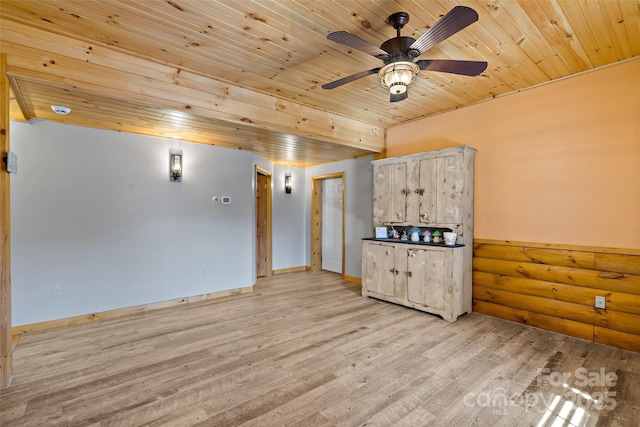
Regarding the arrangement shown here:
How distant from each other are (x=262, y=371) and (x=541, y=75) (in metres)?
4.04

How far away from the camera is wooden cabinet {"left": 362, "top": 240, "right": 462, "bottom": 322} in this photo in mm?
3576

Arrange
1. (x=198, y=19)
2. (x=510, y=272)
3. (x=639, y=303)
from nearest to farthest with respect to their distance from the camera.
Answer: (x=198, y=19) < (x=639, y=303) < (x=510, y=272)

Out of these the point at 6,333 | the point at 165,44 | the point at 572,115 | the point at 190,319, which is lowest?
the point at 190,319

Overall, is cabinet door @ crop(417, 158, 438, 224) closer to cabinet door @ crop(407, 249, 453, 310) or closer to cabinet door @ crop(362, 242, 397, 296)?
cabinet door @ crop(407, 249, 453, 310)

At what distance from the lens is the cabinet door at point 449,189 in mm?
3699

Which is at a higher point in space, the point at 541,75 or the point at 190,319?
the point at 541,75

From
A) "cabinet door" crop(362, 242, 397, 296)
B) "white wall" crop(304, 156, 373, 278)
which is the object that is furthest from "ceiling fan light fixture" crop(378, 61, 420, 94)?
"white wall" crop(304, 156, 373, 278)

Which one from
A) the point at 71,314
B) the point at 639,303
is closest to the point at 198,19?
the point at 71,314

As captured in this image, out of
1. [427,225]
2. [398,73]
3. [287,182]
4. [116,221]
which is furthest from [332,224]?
[398,73]

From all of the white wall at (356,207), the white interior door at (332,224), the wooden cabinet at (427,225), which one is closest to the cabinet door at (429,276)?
the wooden cabinet at (427,225)

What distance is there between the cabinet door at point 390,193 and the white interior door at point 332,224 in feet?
5.84

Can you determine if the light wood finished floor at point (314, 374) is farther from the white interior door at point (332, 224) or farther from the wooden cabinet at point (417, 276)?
the white interior door at point (332, 224)

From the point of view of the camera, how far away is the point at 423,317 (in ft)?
12.2

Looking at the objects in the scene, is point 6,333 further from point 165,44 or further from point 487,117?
point 487,117
